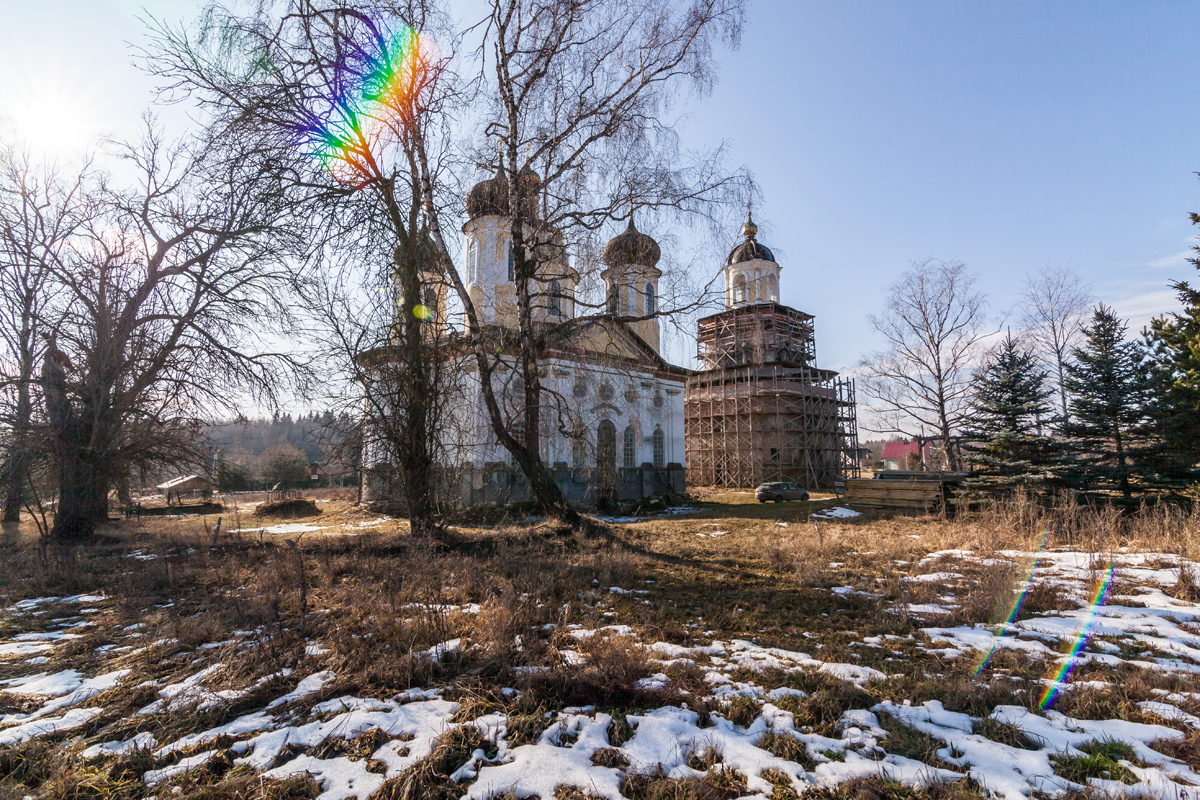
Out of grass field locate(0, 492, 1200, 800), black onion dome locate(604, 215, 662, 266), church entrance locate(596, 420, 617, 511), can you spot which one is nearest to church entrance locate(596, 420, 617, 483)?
church entrance locate(596, 420, 617, 511)

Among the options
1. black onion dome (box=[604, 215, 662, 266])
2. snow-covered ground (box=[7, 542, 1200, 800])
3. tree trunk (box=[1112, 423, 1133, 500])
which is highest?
black onion dome (box=[604, 215, 662, 266])

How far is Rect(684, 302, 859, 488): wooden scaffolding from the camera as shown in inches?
1252

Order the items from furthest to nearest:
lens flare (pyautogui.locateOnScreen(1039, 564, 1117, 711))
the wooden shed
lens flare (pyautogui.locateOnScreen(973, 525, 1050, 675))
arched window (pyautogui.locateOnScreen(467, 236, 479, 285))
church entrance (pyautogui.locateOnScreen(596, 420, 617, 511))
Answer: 1. arched window (pyautogui.locateOnScreen(467, 236, 479, 285))
2. church entrance (pyautogui.locateOnScreen(596, 420, 617, 511))
3. the wooden shed
4. lens flare (pyautogui.locateOnScreen(973, 525, 1050, 675))
5. lens flare (pyautogui.locateOnScreen(1039, 564, 1117, 711))

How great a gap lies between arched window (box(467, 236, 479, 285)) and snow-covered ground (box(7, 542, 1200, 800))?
1859 centimetres

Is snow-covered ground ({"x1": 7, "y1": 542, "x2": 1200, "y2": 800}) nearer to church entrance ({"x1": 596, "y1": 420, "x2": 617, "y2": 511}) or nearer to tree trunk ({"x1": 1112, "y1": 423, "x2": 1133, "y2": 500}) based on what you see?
tree trunk ({"x1": 1112, "y1": 423, "x2": 1133, "y2": 500})

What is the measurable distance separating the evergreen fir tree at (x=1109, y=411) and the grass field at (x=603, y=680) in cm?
519

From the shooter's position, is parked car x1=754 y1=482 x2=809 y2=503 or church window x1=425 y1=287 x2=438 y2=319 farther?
parked car x1=754 y1=482 x2=809 y2=503

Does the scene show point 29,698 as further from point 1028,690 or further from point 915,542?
point 915,542

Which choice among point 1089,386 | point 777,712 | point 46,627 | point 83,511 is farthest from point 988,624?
point 83,511

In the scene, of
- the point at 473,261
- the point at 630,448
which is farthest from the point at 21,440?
the point at 630,448

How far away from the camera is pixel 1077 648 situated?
4.32m

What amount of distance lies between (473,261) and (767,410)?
18.9 meters

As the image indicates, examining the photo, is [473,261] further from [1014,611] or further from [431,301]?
[1014,611]

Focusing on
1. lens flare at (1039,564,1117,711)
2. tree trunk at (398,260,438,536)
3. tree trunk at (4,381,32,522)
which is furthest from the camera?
tree trunk at (4,381,32,522)
